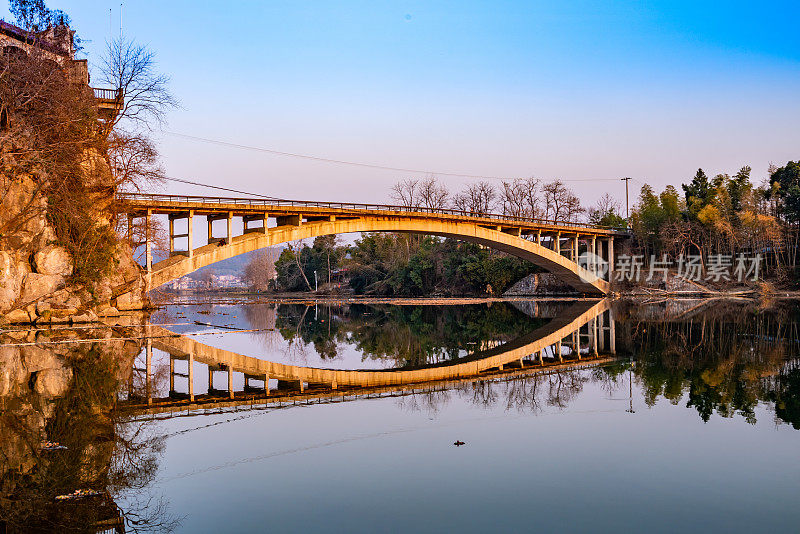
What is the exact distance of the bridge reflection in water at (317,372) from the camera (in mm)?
13141

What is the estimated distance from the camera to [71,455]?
8094 mm

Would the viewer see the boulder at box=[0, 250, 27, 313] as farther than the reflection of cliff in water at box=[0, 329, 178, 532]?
Yes

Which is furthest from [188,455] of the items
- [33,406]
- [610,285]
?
[610,285]

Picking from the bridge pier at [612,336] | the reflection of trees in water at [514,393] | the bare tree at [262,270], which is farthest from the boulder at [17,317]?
the bare tree at [262,270]

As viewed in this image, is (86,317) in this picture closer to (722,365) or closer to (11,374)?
(11,374)

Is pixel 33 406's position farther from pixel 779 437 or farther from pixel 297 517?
pixel 779 437

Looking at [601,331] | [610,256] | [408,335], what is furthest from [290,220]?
[610,256]

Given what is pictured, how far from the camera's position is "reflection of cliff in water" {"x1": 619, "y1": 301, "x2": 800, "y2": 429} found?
11.5 meters

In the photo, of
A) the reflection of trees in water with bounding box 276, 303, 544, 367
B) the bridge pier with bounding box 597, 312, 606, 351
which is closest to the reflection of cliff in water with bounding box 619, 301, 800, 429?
the bridge pier with bounding box 597, 312, 606, 351

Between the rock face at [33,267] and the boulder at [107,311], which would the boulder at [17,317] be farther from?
the boulder at [107,311]

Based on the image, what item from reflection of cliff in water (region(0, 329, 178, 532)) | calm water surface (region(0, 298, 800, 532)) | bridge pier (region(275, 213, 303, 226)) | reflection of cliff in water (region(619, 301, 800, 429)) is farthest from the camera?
bridge pier (region(275, 213, 303, 226))

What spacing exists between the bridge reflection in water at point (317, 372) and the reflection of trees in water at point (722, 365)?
2.17 meters

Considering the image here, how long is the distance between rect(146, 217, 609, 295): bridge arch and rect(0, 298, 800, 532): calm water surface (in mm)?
21164

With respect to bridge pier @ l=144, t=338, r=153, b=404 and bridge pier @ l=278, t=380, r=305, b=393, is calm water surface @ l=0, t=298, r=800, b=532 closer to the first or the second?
bridge pier @ l=144, t=338, r=153, b=404
